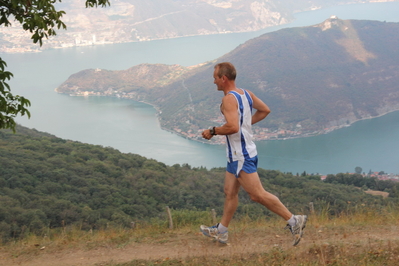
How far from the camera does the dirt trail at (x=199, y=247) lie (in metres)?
3.09

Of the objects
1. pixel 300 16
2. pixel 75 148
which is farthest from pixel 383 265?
pixel 300 16

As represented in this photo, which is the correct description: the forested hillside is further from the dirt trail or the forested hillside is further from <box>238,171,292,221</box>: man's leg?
<box>238,171,292,221</box>: man's leg

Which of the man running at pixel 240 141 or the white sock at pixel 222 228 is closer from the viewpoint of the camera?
the man running at pixel 240 141

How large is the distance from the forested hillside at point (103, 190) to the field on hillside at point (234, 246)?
3.14 m

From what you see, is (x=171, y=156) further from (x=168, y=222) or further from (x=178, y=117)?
(x=168, y=222)

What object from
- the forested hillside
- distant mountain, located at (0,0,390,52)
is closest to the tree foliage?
the forested hillside

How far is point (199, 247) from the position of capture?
3.25m

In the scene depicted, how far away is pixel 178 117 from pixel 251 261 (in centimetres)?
6068

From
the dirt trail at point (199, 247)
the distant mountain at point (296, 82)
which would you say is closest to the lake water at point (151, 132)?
the distant mountain at point (296, 82)

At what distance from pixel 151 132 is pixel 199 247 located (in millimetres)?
53589

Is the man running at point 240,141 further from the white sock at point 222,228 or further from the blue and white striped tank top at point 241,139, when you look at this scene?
the white sock at point 222,228

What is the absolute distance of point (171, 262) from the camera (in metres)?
2.97

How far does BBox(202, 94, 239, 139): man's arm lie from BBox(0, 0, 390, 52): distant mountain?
124m

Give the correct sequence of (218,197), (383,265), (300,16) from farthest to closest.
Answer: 1. (300,16)
2. (218,197)
3. (383,265)
